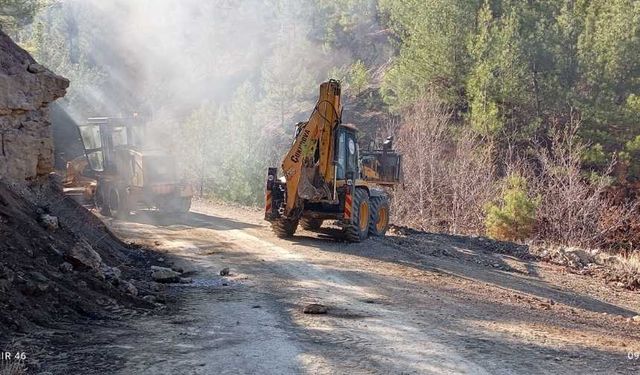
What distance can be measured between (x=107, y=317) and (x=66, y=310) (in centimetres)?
41

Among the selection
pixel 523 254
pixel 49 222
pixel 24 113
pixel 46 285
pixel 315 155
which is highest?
pixel 24 113

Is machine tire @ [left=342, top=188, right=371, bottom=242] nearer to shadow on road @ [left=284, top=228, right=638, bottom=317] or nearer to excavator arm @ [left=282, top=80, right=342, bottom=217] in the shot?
shadow on road @ [left=284, top=228, right=638, bottom=317]

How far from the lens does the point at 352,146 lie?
14305 millimetres

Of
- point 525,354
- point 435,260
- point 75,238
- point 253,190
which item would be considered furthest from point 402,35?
point 525,354

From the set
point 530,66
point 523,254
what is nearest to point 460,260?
point 523,254

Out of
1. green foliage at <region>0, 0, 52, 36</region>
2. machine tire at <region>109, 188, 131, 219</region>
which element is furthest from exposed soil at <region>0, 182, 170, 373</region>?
green foliage at <region>0, 0, 52, 36</region>

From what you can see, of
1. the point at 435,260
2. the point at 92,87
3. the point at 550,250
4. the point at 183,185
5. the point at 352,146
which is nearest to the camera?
the point at 435,260

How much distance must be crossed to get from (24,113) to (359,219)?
6894mm

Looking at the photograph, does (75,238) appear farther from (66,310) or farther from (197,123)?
(197,123)

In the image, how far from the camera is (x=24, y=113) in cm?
1008

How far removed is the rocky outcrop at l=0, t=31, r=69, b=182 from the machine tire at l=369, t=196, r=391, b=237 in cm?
701

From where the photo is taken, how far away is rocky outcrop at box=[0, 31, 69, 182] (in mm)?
9695

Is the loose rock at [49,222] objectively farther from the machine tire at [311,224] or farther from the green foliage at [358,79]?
the green foliage at [358,79]

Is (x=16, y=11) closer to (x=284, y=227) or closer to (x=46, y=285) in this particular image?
(x=284, y=227)
